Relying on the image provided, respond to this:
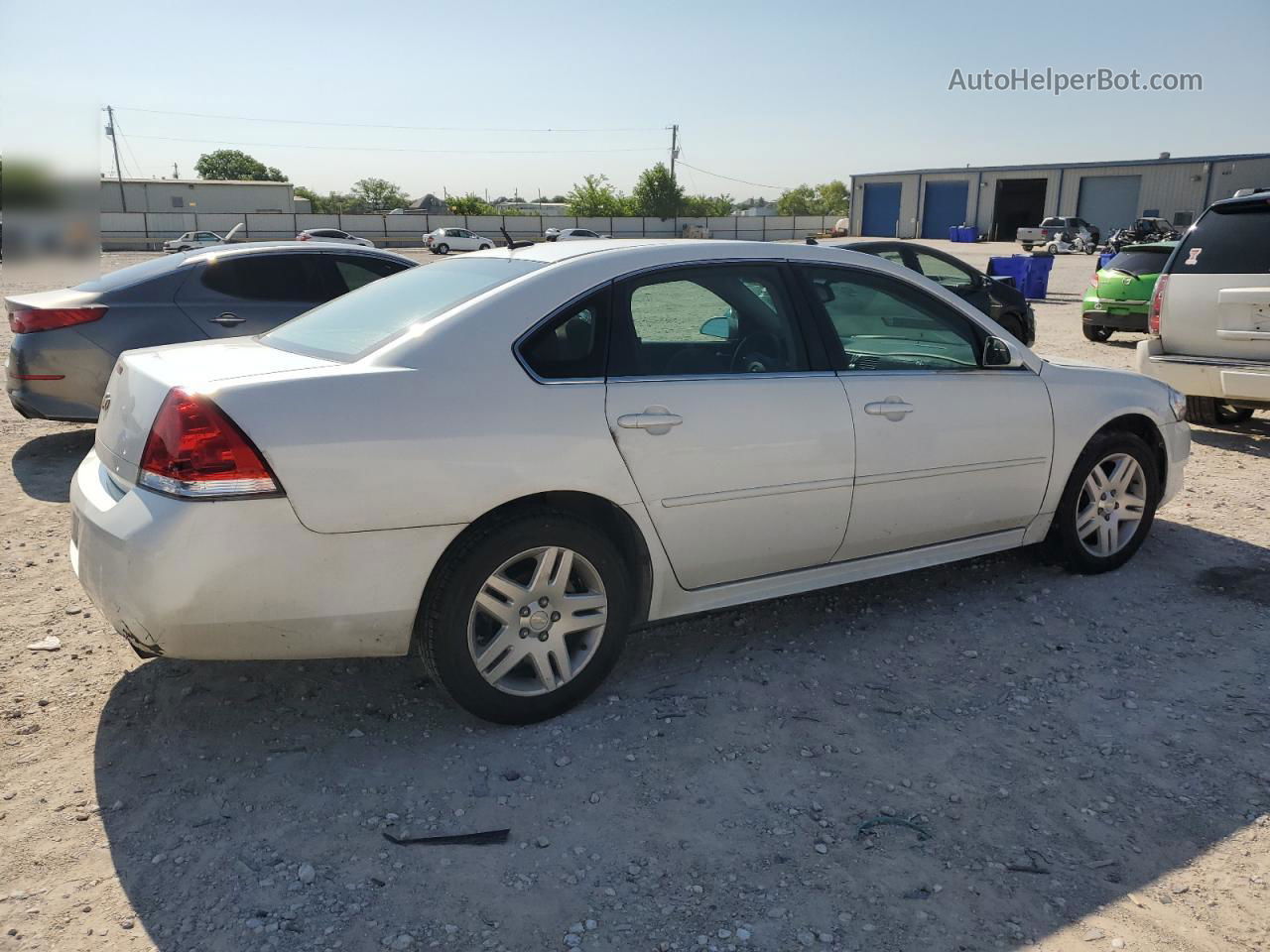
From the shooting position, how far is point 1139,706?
354cm

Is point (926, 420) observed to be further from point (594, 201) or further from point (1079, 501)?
point (594, 201)

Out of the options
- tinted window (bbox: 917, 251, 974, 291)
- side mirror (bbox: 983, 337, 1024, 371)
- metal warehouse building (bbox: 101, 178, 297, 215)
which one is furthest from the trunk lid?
metal warehouse building (bbox: 101, 178, 297, 215)

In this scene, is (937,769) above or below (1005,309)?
below

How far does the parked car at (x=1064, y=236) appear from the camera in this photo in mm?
46953

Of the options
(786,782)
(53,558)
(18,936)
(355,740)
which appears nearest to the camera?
(18,936)

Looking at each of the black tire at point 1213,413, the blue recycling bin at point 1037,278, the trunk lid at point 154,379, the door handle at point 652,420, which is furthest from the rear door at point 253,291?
the blue recycling bin at point 1037,278

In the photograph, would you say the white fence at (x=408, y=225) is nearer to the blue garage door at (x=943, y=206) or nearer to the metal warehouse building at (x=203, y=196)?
the metal warehouse building at (x=203, y=196)

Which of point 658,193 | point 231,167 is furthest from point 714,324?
point 231,167

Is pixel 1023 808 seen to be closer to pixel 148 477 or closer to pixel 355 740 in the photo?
pixel 355 740

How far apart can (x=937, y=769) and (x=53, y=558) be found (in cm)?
433

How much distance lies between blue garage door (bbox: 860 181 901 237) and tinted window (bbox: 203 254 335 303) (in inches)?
2539

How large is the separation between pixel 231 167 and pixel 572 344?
116641 millimetres

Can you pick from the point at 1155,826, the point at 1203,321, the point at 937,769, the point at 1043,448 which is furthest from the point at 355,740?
the point at 1203,321

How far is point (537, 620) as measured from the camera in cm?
324
